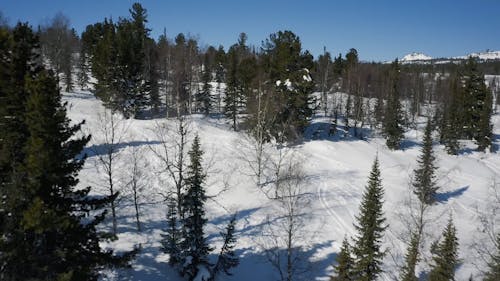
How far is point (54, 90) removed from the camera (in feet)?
36.7

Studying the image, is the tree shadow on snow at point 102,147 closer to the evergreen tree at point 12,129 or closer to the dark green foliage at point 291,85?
the dark green foliage at point 291,85

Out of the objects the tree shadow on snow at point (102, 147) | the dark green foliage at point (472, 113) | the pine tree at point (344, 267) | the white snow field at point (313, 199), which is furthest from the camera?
the dark green foliage at point (472, 113)

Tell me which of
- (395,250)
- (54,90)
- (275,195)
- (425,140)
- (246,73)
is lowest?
(395,250)

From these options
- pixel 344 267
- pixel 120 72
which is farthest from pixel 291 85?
pixel 344 267

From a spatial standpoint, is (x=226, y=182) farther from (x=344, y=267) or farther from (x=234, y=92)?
(x=234, y=92)

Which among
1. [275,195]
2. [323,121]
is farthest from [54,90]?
[323,121]

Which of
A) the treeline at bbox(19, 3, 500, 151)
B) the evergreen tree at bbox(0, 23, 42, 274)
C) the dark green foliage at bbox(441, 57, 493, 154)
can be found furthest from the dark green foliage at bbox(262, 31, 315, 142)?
the evergreen tree at bbox(0, 23, 42, 274)

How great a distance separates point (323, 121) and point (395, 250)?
3392 centimetres

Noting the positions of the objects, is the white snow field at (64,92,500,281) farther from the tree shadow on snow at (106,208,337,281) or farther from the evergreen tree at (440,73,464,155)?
the evergreen tree at (440,73,464,155)

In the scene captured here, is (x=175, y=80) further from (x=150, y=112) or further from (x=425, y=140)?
(x=425, y=140)

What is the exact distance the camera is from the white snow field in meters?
22.8

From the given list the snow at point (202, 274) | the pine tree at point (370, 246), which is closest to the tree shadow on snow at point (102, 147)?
the snow at point (202, 274)

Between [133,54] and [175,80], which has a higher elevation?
[133,54]

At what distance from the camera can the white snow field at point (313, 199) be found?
2275 cm
